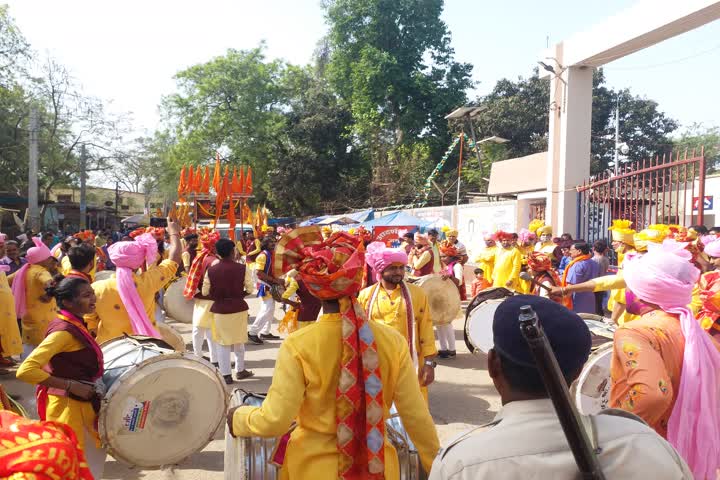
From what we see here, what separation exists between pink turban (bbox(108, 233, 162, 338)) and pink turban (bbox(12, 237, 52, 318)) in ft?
9.19

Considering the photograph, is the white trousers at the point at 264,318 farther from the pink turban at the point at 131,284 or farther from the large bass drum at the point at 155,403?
the large bass drum at the point at 155,403

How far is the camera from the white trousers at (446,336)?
855cm

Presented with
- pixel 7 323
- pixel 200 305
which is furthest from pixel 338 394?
pixel 7 323

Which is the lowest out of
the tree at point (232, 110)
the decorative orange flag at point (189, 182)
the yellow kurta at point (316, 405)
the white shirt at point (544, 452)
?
the yellow kurta at point (316, 405)

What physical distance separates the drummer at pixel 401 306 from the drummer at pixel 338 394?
5.91 feet

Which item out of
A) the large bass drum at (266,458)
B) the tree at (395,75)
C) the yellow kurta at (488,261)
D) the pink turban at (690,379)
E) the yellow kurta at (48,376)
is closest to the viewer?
the pink turban at (690,379)

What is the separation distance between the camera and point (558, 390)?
116 cm

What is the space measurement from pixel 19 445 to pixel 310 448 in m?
1.33

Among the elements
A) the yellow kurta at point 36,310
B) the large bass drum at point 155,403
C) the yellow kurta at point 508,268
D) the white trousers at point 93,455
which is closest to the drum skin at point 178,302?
the yellow kurta at point 36,310

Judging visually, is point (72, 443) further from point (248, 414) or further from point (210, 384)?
point (210, 384)

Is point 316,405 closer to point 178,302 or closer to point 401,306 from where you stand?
point 401,306

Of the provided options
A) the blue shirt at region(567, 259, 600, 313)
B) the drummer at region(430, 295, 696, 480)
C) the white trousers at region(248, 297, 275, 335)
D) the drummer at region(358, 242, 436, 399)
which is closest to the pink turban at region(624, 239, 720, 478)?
the drummer at region(430, 295, 696, 480)

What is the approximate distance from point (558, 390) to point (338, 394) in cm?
154

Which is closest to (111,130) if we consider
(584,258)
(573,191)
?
(573,191)
